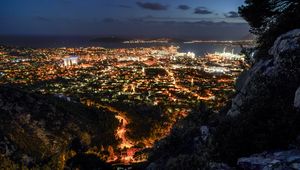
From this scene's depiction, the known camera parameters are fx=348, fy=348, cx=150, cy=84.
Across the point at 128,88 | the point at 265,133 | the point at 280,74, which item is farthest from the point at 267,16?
the point at 128,88

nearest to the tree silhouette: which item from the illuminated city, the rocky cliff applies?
the rocky cliff

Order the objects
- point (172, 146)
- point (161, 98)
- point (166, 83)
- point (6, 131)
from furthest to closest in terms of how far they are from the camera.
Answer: point (166, 83) < point (161, 98) < point (6, 131) < point (172, 146)

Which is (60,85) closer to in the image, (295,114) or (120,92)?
(120,92)

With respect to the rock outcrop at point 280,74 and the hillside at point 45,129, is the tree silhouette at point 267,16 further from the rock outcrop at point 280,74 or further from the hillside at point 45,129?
the hillside at point 45,129

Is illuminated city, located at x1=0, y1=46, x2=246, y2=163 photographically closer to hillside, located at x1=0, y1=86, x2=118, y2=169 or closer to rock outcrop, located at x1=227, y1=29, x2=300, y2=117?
hillside, located at x1=0, y1=86, x2=118, y2=169

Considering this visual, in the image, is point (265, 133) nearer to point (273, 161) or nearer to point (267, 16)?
point (273, 161)

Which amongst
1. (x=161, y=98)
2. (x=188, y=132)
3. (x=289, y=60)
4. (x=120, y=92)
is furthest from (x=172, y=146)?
(x=120, y=92)

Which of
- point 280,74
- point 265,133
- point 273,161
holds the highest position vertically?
point 280,74

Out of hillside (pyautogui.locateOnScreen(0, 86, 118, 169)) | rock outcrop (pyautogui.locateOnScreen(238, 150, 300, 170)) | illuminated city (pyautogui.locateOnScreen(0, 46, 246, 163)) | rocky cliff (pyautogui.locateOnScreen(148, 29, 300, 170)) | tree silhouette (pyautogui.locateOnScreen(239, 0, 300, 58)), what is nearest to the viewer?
rock outcrop (pyautogui.locateOnScreen(238, 150, 300, 170))
